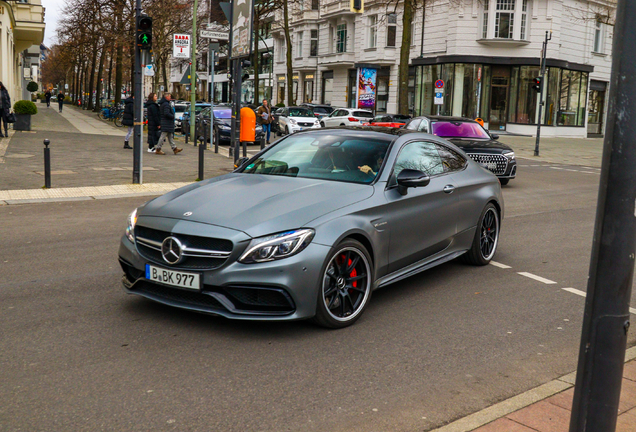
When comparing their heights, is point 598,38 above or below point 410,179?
above

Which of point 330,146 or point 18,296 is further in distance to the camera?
point 330,146

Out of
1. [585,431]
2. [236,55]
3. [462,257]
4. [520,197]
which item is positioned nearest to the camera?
[585,431]

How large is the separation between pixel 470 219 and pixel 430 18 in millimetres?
41062

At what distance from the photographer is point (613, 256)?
279 centimetres

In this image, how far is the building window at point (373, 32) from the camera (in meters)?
50.9

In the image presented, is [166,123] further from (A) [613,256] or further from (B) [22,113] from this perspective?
(A) [613,256]

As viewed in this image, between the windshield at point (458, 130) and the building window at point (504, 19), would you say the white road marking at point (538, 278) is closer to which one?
the windshield at point (458, 130)

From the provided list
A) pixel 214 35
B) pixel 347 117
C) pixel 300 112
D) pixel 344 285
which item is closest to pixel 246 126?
pixel 214 35

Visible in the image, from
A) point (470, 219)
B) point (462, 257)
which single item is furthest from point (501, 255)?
point (470, 219)

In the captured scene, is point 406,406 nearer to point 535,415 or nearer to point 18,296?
point 535,415

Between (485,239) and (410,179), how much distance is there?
2051 millimetres

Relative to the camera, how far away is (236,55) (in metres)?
19.4

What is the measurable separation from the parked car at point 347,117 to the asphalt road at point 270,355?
2649 cm

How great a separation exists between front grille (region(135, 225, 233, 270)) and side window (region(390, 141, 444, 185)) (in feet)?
6.01
